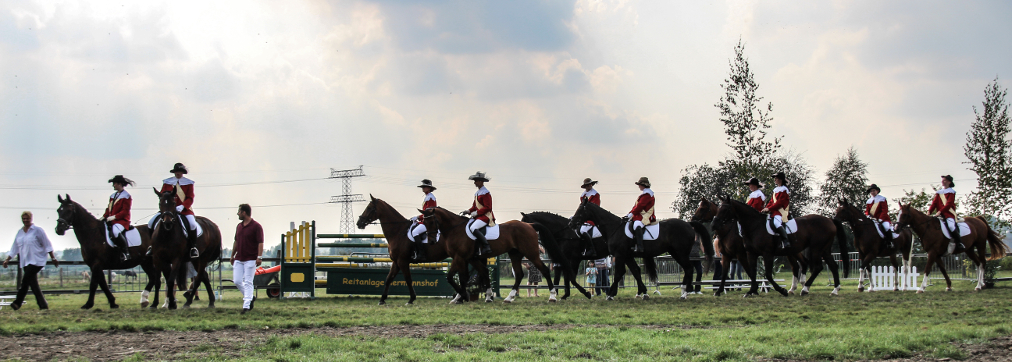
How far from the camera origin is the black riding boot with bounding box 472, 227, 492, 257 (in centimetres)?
1416

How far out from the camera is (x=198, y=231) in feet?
40.3

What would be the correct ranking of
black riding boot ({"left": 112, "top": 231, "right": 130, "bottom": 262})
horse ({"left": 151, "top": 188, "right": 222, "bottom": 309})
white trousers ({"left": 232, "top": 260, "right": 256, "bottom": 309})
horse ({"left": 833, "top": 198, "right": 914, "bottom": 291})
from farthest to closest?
horse ({"left": 833, "top": 198, "right": 914, "bottom": 291})
black riding boot ({"left": 112, "top": 231, "right": 130, "bottom": 262})
white trousers ({"left": 232, "top": 260, "right": 256, "bottom": 309})
horse ({"left": 151, "top": 188, "right": 222, "bottom": 309})

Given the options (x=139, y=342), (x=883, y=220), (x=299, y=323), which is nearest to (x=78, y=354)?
(x=139, y=342)

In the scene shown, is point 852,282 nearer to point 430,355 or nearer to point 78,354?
point 430,355

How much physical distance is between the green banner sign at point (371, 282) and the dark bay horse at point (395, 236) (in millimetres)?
2278

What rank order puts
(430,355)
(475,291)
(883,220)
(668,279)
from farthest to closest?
(668,279) < (883,220) < (475,291) < (430,355)

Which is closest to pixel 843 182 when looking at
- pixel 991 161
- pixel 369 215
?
pixel 991 161

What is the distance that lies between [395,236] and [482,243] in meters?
1.87

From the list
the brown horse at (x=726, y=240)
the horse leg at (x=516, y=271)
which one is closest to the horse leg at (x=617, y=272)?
the horse leg at (x=516, y=271)

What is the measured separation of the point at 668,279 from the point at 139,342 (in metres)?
17.3

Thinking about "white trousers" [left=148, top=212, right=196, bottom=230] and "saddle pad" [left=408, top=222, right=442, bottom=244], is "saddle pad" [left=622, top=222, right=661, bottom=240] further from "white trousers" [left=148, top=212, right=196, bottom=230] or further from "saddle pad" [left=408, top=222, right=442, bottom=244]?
"white trousers" [left=148, top=212, right=196, bottom=230]

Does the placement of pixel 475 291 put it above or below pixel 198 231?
below

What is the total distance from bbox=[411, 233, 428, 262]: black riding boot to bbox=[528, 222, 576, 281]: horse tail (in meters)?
2.28

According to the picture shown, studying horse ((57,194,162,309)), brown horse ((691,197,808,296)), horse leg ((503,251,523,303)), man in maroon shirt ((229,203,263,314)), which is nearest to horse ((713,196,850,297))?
brown horse ((691,197,808,296))
